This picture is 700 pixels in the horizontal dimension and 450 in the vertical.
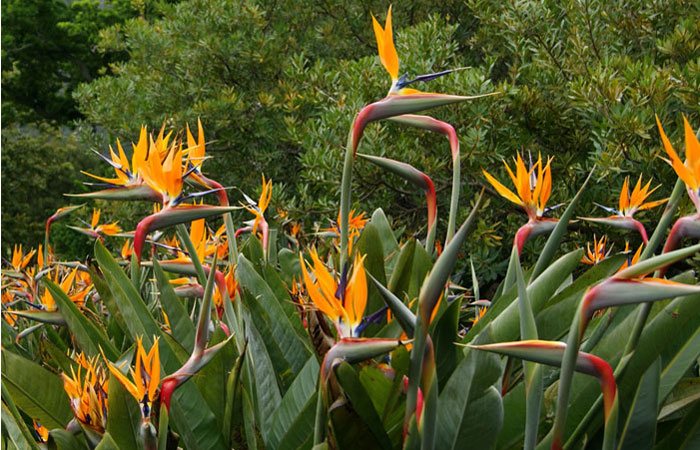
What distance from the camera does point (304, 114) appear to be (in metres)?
5.45

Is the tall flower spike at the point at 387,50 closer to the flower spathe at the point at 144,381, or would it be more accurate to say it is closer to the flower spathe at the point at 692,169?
the flower spathe at the point at 692,169

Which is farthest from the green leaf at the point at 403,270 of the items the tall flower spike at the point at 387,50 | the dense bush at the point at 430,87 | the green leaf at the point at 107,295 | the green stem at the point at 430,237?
the dense bush at the point at 430,87

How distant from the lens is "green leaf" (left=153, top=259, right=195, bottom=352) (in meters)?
1.44

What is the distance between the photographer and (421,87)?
430 centimetres

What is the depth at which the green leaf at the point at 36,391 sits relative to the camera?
1209 millimetres

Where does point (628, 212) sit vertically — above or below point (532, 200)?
below

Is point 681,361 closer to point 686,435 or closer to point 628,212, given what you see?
point 686,435

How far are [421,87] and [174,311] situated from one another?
304 centimetres

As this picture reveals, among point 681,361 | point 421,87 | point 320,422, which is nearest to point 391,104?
point 320,422

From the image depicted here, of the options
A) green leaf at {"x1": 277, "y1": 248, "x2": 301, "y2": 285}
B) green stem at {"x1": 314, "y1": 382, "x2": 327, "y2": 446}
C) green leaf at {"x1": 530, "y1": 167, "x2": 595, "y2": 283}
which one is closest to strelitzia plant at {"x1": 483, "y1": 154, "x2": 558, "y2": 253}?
green leaf at {"x1": 530, "y1": 167, "x2": 595, "y2": 283}

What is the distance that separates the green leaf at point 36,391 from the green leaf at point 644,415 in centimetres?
78

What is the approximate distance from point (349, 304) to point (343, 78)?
147 inches

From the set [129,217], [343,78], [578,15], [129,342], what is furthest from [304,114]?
[129,342]

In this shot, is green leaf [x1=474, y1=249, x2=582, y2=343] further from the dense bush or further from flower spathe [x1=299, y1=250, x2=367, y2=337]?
the dense bush
